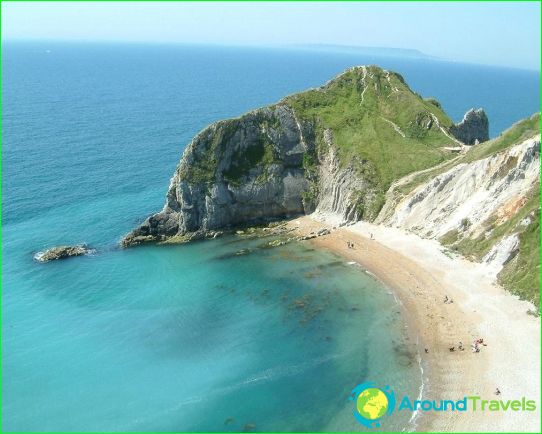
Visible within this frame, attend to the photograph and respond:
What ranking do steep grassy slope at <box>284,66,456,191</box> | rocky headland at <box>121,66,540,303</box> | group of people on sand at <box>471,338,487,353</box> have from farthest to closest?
steep grassy slope at <box>284,66,456,191</box>
rocky headland at <box>121,66,540,303</box>
group of people on sand at <box>471,338,487,353</box>

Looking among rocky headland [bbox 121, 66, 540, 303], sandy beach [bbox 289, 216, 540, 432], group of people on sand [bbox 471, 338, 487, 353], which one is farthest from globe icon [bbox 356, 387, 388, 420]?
→ rocky headland [bbox 121, 66, 540, 303]

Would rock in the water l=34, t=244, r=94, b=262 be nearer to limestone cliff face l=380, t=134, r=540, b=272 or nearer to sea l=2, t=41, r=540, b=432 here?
sea l=2, t=41, r=540, b=432

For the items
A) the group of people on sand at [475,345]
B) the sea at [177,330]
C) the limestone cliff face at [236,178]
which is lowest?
the sea at [177,330]

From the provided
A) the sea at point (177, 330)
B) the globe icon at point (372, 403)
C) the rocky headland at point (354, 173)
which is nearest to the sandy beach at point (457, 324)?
the sea at point (177, 330)

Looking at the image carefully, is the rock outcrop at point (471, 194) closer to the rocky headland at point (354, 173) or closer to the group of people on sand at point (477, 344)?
the rocky headland at point (354, 173)

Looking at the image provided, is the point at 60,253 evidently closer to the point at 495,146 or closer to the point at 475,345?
the point at 475,345

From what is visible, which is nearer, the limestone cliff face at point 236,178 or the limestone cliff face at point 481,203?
the limestone cliff face at point 481,203

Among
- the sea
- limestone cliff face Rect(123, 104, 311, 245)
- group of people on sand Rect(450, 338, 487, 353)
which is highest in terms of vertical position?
limestone cliff face Rect(123, 104, 311, 245)
